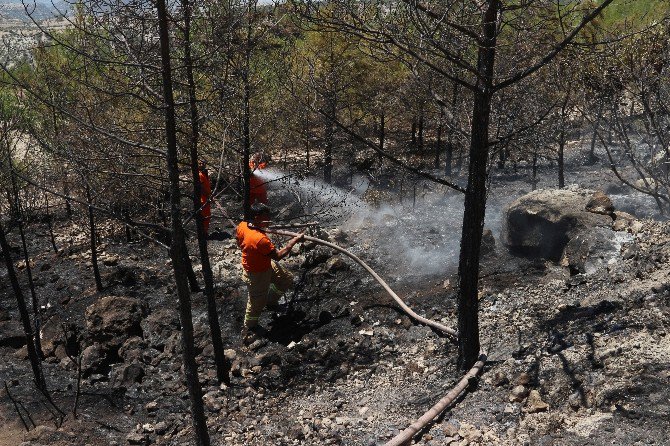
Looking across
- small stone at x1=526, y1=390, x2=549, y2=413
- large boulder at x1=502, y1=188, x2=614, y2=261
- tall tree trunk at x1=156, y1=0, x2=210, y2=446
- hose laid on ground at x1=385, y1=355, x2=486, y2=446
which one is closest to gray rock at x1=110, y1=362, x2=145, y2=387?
tall tree trunk at x1=156, y1=0, x2=210, y2=446

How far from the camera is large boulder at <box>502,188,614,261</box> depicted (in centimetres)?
920

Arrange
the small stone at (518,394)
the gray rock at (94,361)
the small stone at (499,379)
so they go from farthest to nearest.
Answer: the gray rock at (94,361) → the small stone at (499,379) → the small stone at (518,394)

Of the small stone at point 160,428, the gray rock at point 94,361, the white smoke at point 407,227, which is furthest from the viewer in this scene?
the white smoke at point 407,227

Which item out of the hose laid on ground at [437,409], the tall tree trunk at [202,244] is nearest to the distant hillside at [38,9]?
the tall tree trunk at [202,244]

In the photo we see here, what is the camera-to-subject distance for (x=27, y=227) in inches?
680

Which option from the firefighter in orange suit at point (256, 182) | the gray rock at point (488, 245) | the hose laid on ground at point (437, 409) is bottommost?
the hose laid on ground at point (437, 409)

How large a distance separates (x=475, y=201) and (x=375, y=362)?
2.88 meters

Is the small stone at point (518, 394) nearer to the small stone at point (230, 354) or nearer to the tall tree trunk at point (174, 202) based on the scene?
the tall tree trunk at point (174, 202)

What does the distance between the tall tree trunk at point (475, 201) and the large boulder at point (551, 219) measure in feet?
12.8

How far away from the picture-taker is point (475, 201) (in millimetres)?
5430

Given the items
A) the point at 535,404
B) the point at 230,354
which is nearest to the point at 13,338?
the point at 230,354

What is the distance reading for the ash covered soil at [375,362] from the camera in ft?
16.6

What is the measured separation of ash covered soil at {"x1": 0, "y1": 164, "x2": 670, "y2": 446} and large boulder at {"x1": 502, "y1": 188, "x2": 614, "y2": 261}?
1.19 ft

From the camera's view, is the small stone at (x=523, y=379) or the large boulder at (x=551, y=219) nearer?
the small stone at (x=523, y=379)
